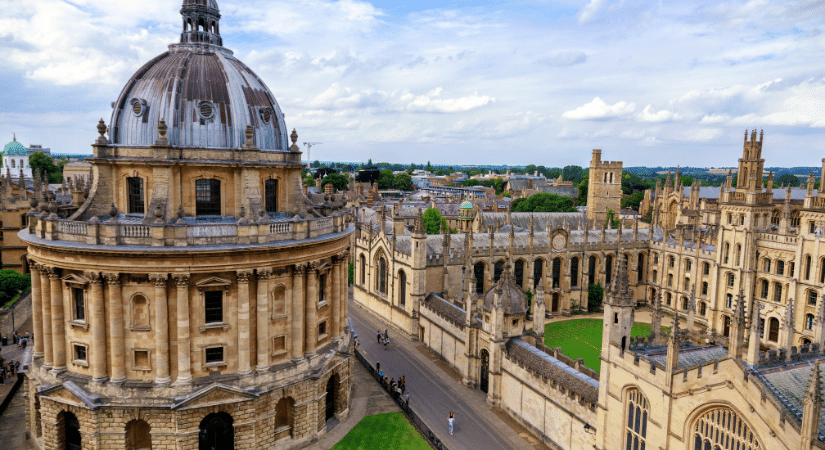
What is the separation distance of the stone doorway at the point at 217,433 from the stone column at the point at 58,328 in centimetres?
842

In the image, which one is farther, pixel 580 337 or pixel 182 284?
pixel 580 337

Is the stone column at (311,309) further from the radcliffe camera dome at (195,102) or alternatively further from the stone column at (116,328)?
the stone column at (116,328)

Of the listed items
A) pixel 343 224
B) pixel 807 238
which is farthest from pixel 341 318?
pixel 807 238

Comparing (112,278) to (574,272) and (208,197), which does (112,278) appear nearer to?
(208,197)

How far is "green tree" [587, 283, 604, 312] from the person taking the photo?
63.5m

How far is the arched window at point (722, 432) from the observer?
19.7 metres

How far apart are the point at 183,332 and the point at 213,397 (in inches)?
149

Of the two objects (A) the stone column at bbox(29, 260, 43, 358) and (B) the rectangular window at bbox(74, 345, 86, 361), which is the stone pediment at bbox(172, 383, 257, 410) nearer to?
(B) the rectangular window at bbox(74, 345, 86, 361)

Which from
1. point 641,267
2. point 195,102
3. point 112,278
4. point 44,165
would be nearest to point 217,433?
point 112,278

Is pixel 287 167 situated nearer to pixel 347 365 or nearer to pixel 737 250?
pixel 347 365

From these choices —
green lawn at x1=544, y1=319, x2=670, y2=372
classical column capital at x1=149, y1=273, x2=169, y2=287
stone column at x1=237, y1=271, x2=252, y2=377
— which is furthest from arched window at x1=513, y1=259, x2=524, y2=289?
classical column capital at x1=149, y1=273, x2=169, y2=287

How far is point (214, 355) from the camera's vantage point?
29.0 metres

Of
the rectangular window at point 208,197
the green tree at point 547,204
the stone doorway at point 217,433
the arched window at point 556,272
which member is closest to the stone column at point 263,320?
the stone doorway at point 217,433

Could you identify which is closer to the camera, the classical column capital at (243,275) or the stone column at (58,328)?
the classical column capital at (243,275)
